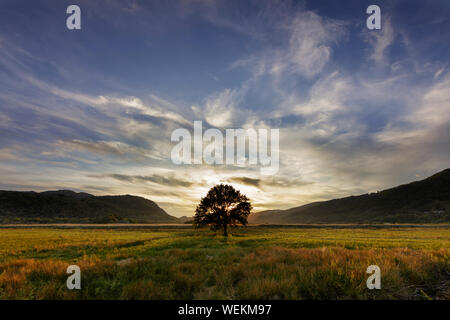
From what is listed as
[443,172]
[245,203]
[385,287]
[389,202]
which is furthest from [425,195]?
[385,287]

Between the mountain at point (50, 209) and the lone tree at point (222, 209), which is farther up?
the lone tree at point (222, 209)

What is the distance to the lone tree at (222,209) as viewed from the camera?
33.8 m

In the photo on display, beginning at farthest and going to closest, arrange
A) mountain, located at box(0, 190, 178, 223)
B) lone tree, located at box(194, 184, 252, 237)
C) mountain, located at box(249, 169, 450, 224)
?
mountain, located at box(0, 190, 178, 223) → mountain, located at box(249, 169, 450, 224) → lone tree, located at box(194, 184, 252, 237)

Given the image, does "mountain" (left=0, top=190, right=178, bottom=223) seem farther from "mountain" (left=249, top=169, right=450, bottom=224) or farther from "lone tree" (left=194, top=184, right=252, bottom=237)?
"mountain" (left=249, top=169, right=450, bottom=224)

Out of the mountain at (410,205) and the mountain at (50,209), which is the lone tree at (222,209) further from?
the mountain at (410,205)

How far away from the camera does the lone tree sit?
33.8 meters

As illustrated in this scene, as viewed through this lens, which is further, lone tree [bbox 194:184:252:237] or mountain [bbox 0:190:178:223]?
mountain [bbox 0:190:178:223]

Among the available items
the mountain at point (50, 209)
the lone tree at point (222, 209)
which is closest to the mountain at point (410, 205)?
the lone tree at point (222, 209)

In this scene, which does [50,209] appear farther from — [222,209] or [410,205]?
[410,205]

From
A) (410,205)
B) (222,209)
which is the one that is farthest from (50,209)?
(410,205)

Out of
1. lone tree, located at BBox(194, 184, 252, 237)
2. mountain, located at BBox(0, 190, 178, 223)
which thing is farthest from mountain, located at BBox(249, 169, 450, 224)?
mountain, located at BBox(0, 190, 178, 223)

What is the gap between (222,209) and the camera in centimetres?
3434
